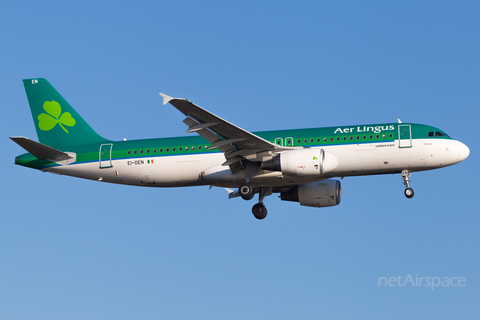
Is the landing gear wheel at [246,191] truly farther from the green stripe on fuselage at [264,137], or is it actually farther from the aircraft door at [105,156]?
the aircraft door at [105,156]

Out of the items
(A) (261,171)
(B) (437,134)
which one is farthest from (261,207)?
(B) (437,134)

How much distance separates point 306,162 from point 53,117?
59.6ft

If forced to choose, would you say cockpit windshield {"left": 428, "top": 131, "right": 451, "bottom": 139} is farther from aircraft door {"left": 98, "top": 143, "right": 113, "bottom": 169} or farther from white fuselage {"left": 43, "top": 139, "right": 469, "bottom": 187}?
aircraft door {"left": 98, "top": 143, "right": 113, "bottom": 169}

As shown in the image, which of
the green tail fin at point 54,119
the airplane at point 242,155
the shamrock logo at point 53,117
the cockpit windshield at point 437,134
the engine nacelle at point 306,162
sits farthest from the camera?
the shamrock logo at point 53,117

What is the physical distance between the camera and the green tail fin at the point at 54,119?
4062cm

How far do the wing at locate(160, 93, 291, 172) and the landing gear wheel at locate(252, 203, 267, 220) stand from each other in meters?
5.44

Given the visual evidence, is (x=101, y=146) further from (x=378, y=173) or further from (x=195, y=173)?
(x=378, y=173)

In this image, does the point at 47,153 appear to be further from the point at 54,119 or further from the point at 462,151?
the point at 462,151

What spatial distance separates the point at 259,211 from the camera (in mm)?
40344

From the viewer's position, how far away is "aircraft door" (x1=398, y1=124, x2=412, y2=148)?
115ft

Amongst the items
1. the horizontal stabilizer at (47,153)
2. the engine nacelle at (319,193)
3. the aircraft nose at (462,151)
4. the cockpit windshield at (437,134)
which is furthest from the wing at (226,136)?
the aircraft nose at (462,151)

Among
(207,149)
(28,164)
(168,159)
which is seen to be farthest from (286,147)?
(28,164)

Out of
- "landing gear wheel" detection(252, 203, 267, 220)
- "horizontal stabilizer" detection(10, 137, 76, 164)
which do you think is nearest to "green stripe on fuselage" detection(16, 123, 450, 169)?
"horizontal stabilizer" detection(10, 137, 76, 164)

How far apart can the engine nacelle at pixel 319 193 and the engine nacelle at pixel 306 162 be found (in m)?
5.49
